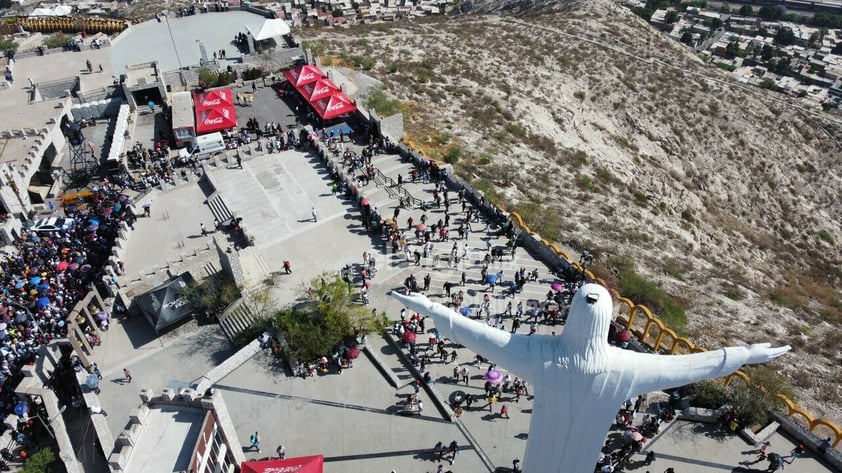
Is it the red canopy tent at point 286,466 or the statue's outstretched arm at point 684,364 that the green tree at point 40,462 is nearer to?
the red canopy tent at point 286,466

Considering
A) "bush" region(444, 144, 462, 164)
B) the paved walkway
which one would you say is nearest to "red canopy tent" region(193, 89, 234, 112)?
the paved walkway

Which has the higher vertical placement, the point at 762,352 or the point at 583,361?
the point at 762,352

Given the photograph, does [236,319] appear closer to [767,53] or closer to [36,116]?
[36,116]

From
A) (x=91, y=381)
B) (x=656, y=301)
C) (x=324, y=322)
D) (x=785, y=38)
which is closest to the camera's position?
(x=91, y=381)

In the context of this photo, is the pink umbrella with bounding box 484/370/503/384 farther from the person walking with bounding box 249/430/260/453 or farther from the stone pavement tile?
the person walking with bounding box 249/430/260/453

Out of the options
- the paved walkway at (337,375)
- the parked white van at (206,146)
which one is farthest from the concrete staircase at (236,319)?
the parked white van at (206,146)

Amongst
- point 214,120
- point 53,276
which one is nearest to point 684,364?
point 53,276

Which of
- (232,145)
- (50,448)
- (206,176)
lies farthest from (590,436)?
(232,145)
